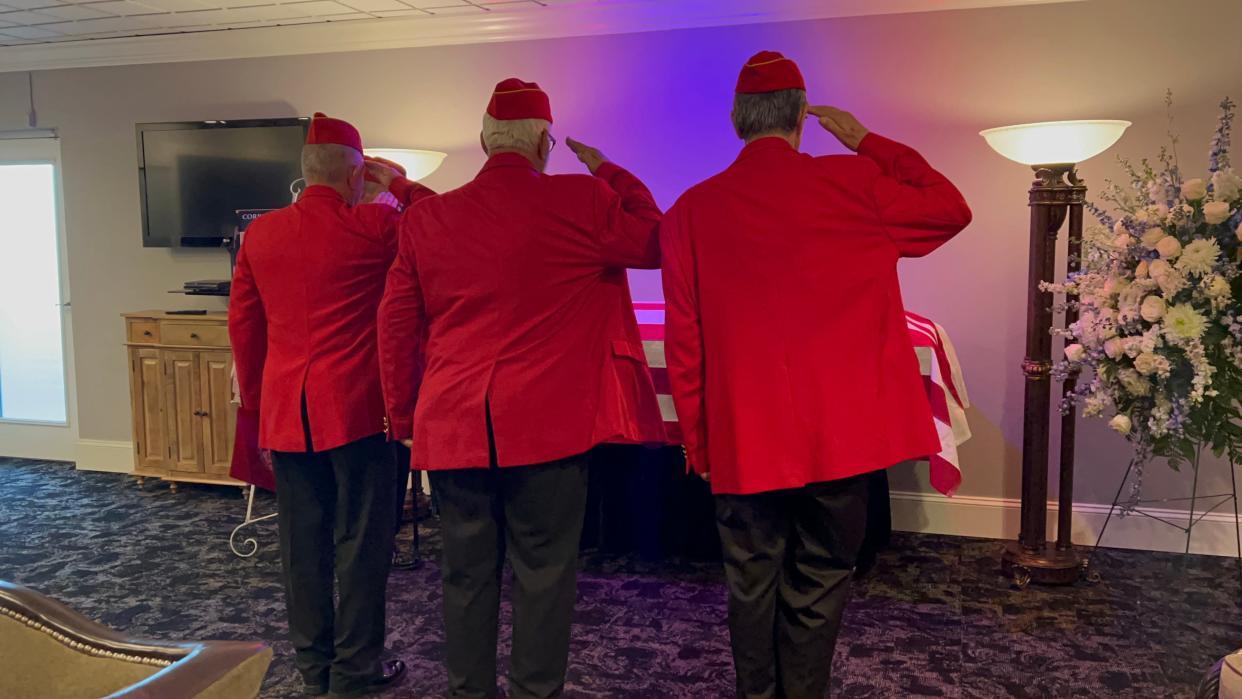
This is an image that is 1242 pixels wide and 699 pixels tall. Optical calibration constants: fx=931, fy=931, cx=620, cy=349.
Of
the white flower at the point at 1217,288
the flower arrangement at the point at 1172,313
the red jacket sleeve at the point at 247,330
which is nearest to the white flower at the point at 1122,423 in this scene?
the flower arrangement at the point at 1172,313

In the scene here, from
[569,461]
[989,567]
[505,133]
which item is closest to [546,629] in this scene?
[569,461]

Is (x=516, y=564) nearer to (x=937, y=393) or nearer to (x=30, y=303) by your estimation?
(x=937, y=393)

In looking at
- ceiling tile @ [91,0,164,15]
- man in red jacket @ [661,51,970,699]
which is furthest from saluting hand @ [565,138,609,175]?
A: ceiling tile @ [91,0,164,15]

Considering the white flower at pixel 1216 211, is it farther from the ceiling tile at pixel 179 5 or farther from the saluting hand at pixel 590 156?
the ceiling tile at pixel 179 5

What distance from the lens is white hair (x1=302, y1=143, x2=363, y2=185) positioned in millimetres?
2332

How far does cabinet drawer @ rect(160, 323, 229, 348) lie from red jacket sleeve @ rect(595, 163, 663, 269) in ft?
10.4

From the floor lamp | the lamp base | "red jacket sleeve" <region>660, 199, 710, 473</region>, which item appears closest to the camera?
"red jacket sleeve" <region>660, 199, 710, 473</region>

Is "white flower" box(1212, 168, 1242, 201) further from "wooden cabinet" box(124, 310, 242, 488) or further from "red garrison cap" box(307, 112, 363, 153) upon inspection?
"wooden cabinet" box(124, 310, 242, 488)

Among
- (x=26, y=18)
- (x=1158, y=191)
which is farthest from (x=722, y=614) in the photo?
(x=26, y=18)

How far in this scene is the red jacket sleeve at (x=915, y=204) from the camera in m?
1.89

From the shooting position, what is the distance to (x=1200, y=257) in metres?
2.09

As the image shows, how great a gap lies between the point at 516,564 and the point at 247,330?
1.00 meters

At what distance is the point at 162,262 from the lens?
5.21m

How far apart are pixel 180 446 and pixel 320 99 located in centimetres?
193
